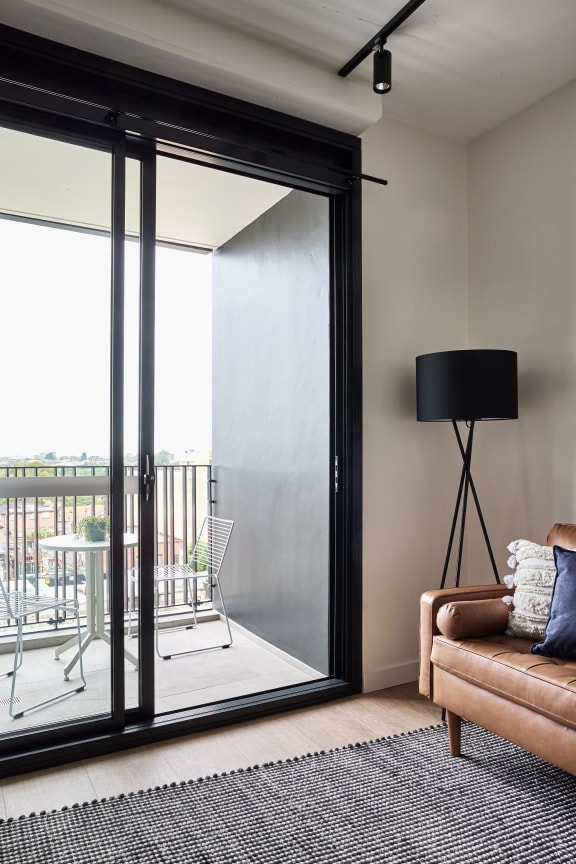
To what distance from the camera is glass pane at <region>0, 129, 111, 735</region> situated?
2.40 m

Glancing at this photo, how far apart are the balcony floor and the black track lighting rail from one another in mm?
2687

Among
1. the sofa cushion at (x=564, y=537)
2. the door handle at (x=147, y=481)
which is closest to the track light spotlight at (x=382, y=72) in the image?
the door handle at (x=147, y=481)

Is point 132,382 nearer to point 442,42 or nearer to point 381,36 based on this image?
point 381,36

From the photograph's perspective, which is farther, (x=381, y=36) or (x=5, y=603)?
(x=381, y=36)

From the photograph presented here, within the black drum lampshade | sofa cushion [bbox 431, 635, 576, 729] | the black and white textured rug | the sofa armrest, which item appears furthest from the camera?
the black drum lampshade

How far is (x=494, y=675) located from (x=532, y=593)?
0.43 metres

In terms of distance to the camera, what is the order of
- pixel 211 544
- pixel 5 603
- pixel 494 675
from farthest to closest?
pixel 211 544 < pixel 5 603 < pixel 494 675

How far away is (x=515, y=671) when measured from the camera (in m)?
2.11

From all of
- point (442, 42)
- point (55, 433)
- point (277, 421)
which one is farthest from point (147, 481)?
point (442, 42)

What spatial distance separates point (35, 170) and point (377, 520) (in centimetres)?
221

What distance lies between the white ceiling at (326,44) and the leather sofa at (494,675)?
212cm

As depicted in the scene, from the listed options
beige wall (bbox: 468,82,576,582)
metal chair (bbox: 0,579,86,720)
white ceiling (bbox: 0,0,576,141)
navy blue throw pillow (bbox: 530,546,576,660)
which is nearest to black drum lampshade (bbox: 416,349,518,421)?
beige wall (bbox: 468,82,576,582)

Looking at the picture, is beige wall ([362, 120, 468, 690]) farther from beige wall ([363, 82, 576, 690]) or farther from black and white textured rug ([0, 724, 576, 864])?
black and white textured rug ([0, 724, 576, 864])

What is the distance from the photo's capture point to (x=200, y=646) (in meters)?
4.07
